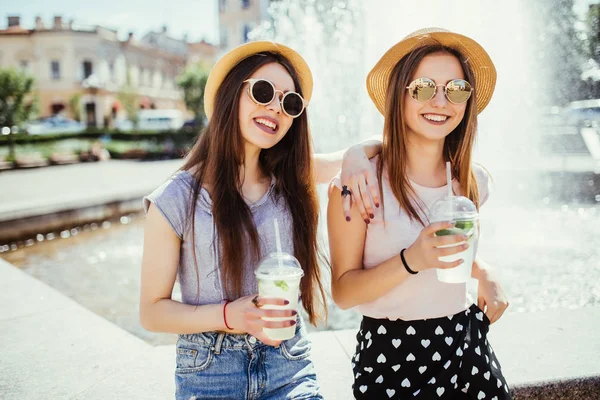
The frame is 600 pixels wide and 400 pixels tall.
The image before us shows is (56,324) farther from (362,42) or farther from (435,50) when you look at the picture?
(362,42)

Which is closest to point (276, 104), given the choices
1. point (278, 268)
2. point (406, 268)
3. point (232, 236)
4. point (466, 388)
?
point (232, 236)

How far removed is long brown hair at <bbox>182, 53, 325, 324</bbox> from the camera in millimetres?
1896

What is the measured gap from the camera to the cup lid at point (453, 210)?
5.42ft

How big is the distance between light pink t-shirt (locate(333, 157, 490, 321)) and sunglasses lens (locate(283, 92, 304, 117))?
18.7 inches

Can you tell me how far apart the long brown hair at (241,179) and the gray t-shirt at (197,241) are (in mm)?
24

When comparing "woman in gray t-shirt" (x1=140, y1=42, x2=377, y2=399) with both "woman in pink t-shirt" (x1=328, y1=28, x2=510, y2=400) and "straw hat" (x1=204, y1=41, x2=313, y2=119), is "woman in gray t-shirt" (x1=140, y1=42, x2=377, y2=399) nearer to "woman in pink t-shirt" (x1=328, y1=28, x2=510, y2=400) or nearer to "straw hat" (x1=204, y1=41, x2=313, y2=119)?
"straw hat" (x1=204, y1=41, x2=313, y2=119)

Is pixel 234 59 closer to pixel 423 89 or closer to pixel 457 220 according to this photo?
pixel 423 89

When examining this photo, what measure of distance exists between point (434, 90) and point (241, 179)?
0.85 metres

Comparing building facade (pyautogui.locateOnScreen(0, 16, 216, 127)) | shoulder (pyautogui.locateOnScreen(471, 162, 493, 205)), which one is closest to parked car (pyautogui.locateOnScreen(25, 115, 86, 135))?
building facade (pyautogui.locateOnScreen(0, 16, 216, 127))

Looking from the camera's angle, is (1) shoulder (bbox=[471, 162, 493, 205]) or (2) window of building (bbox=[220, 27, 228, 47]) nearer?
(1) shoulder (bbox=[471, 162, 493, 205])

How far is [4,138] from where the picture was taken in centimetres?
2319

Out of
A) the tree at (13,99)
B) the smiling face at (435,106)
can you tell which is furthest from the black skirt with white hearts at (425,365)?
the tree at (13,99)

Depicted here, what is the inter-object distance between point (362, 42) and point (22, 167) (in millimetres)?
12953

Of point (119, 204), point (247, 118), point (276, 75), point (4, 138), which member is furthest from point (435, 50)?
point (4, 138)
